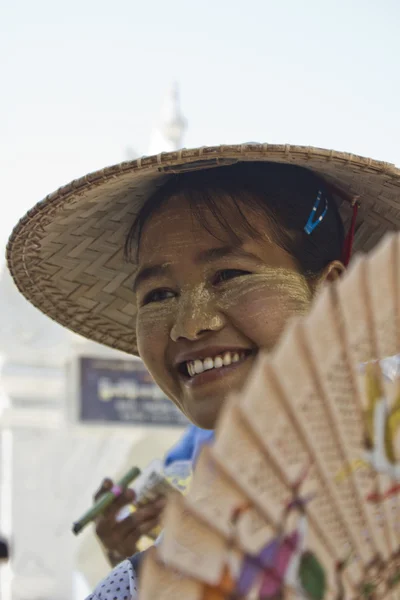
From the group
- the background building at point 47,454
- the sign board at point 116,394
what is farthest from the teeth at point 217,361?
the sign board at point 116,394

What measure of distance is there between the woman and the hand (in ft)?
4.75

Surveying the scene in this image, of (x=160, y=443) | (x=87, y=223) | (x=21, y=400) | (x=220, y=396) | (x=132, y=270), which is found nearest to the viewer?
(x=220, y=396)

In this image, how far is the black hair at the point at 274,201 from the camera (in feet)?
4.71

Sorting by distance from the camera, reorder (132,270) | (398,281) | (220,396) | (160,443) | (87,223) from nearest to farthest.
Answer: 1. (398,281)
2. (220,396)
3. (87,223)
4. (132,270)
5. (160,443)

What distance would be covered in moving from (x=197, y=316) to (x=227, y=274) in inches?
3.0

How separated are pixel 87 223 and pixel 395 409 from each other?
3.15 feet

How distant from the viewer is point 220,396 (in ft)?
4.42

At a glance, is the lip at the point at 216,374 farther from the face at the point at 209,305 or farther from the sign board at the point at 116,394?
the sign board at the point at 116,394

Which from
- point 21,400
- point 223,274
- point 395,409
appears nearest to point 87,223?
point 223,274

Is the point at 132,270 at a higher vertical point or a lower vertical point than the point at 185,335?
higher

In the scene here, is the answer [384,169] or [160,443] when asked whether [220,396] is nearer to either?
[384,169]

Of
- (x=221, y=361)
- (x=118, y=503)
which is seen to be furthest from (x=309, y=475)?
(x=118, y=503)

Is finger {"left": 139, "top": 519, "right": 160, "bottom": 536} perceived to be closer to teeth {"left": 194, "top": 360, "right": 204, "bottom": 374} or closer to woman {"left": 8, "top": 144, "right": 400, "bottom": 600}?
woman {"left": 8, "top": 144, "right": 400, "bottom": 600}

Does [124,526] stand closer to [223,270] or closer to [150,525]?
[150,525]
